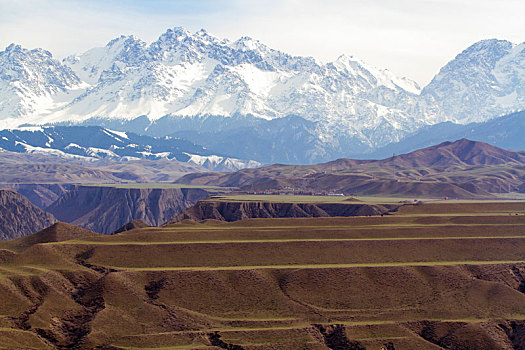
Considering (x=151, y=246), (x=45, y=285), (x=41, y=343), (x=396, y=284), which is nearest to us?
(x=41, y=343)

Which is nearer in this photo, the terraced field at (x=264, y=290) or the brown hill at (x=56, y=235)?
the terraced field at (x=264, y=290)

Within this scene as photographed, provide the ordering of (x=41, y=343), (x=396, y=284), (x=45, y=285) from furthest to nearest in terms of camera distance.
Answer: (x=396, y=284) < (x=45, y=285) < (x=41, y=343)

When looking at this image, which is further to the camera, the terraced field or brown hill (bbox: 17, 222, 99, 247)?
brown hill (bbox: 17, 222, 99, 247)

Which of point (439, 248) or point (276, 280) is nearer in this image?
point (276, 280)

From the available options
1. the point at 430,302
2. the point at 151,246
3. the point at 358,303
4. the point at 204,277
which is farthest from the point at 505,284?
the point at 151,246

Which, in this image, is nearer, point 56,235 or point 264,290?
point 264,290

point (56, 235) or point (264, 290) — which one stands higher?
point (56, 235)

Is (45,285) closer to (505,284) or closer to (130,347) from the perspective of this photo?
(130,347)

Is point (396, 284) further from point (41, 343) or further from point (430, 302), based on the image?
point (41, 343)
